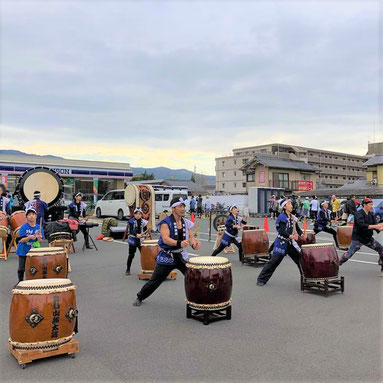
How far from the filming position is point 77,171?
35.6 m

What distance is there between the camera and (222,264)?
18.4ft

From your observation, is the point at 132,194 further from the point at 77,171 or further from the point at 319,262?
the point at 77,171

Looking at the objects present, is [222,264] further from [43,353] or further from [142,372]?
[43,353]

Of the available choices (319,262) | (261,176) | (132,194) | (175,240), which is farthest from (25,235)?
(261,176)

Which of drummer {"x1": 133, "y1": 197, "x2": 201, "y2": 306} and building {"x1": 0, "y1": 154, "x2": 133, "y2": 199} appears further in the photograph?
building {"x1": 0, "y1": 154, "x2": 133, "y2": 199}

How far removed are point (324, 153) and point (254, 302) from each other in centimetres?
7352

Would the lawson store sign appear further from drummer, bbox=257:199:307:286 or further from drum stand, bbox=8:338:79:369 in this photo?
drum stand, bbox=8:338:79:369

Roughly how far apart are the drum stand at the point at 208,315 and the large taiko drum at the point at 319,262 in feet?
7.02

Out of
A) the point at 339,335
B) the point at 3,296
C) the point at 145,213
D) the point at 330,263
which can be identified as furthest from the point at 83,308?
the point at 145,213

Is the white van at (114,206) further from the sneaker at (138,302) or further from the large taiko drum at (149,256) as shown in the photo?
the sneaker at (138,302)

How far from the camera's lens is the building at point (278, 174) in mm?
50250

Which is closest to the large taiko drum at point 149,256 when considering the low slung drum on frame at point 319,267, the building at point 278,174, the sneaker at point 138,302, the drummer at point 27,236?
the sneaker at point 138,302

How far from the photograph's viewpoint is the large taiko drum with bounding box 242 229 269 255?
995 centimetres

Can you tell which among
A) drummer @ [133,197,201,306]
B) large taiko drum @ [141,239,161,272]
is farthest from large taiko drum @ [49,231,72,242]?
drummer @ [133,197,201,306]
